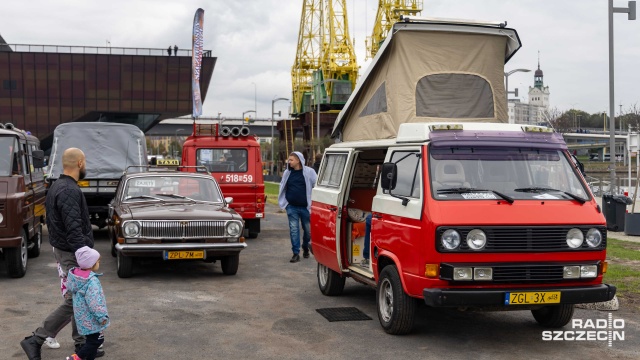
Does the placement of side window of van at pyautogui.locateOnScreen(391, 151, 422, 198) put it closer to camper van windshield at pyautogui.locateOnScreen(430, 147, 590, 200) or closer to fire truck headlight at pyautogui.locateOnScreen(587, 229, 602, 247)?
camper van windshield at pyautogui.locateOnScreen(430, 147, 590, 200)

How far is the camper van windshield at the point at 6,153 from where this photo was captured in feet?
37.6

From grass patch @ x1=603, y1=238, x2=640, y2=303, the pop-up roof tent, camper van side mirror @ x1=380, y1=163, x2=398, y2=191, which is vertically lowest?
grass patch @ x1=603, y1=238, x2=640, y2=303

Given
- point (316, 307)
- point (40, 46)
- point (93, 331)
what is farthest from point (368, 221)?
point (40, 46)

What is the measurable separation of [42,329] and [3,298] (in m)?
3.55

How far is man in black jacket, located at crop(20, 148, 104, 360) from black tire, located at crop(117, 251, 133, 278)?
4.66m

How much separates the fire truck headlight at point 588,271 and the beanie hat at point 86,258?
177 inches

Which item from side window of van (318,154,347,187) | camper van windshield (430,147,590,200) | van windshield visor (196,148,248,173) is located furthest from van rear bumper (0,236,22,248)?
van windshield visor (196,148,248,173)

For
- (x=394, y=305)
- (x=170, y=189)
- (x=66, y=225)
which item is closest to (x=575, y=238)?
(x=394, y=305)

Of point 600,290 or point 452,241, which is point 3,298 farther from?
point 600,290

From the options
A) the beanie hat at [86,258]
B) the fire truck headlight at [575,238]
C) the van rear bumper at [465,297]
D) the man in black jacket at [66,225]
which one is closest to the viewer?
the beanie hat at [86,258]

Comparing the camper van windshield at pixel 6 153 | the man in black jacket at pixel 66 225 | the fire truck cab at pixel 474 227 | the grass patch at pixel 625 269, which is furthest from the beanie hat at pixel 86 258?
the grass patch at pixel 625 269

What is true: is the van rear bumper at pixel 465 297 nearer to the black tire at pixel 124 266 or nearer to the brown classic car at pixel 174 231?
the brown classic car at pixel 174 231

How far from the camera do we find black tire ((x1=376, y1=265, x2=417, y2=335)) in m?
7.34

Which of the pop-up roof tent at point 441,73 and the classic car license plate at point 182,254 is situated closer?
the pop-up roof tent at point 441,73
